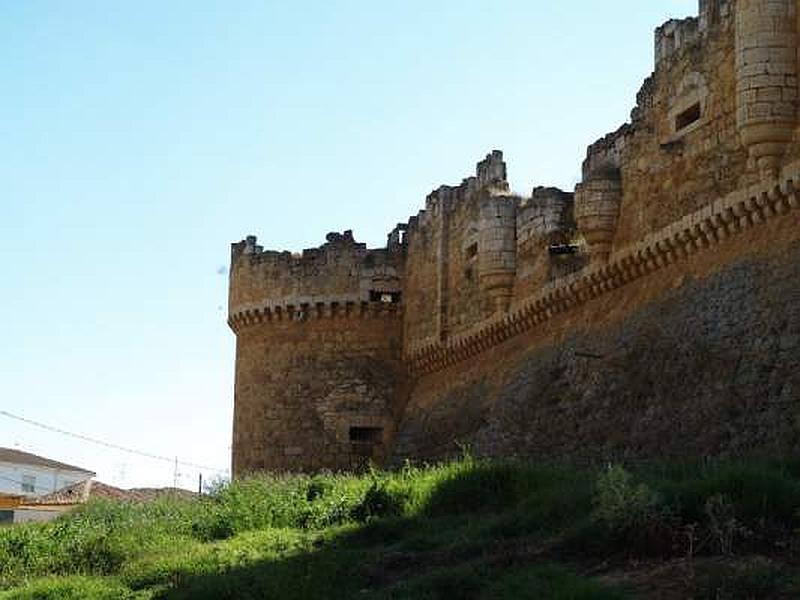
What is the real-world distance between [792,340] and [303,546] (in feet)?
16.3

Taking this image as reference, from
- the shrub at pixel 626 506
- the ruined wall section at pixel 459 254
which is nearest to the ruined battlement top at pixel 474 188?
the ruined wall section at pixel 459 254

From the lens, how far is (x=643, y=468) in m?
11.7

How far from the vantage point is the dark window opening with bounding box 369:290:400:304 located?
23.1 metres

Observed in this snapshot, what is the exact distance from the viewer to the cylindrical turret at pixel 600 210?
15.9 m

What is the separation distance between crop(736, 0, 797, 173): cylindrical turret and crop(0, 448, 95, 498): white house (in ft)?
126

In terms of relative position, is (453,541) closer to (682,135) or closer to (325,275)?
(682,135)

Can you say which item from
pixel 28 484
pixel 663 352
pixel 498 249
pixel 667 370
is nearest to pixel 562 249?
pixel 498 249

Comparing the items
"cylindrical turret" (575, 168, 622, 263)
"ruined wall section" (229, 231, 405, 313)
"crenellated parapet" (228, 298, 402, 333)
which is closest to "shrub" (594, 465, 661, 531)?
"cylindrical turret" (575, 168, 622, 263)

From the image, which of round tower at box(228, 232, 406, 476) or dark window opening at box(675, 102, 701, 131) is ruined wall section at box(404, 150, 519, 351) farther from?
dark window opening at box(675, 102, 701, 131)

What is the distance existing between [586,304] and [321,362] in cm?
750

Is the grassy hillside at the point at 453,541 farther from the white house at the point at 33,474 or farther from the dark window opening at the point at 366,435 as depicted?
the white house at the point at 33,474

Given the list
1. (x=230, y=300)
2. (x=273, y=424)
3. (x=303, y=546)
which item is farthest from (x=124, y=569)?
(x=230, y=300)

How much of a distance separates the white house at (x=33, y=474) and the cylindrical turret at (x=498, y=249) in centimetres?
3157

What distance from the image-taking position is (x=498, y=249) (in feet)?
62.3
